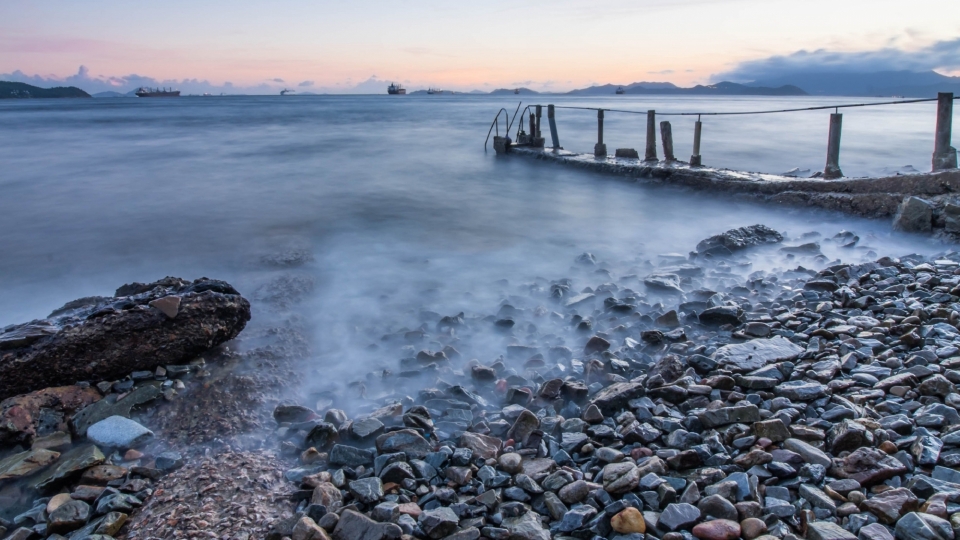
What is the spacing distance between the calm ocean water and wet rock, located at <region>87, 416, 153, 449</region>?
70.2 inches

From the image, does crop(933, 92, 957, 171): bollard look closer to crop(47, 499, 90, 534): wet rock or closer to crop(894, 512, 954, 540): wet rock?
crop(894, 512, 954, 540): wet rock

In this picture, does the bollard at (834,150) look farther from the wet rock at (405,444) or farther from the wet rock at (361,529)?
the wet rock at (361,529)

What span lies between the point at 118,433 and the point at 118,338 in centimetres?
92

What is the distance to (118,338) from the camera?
4.19 metres

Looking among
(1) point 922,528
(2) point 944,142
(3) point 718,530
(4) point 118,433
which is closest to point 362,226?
(4) point 118,433

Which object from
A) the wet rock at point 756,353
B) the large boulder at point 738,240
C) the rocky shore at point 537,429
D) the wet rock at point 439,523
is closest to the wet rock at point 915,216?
the large boulder at point 738,240

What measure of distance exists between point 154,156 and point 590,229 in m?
17.3

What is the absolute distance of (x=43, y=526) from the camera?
2.79 m

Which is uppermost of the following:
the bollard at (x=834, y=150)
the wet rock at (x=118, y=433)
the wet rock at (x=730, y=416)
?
the bollard at (x=834, y=150)

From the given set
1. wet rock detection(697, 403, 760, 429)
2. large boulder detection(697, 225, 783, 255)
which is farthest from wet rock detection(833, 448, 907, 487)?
large boulder detection(697, 225, 783, 255)

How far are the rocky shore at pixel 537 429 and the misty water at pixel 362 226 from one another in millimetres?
648

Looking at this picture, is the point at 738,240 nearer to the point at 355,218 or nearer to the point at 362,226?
the point at 362,226

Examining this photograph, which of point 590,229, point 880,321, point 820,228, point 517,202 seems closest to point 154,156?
point 517,202

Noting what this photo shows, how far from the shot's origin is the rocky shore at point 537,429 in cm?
249
